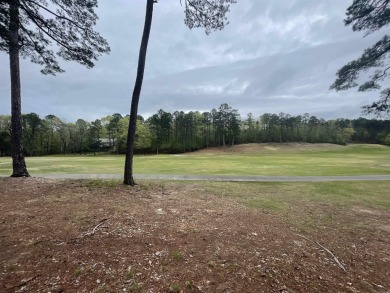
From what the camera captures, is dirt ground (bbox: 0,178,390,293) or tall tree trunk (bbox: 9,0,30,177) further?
tall tree trunk (bbox: 9,0,30,177)

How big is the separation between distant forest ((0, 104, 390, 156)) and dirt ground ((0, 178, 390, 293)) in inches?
2408

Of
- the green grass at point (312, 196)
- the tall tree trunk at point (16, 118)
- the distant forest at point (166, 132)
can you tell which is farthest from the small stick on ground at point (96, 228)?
the distant forest at point (166, 132)

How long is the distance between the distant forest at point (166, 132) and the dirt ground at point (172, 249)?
61.2 meters

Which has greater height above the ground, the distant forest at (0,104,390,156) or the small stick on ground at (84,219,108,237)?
the distant forest at (0,104,390,156)

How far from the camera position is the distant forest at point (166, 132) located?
218 feet

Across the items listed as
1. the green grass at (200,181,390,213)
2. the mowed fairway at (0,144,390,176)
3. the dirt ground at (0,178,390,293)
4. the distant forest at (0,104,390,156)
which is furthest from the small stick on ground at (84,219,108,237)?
the distant forest at (0,104,390,156)

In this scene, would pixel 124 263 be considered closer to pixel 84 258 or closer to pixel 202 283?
pixel 84 258

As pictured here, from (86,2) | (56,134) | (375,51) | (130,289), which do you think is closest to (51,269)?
(130,289)

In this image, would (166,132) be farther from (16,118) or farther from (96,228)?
(96,228)

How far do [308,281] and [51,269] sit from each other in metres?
3.87

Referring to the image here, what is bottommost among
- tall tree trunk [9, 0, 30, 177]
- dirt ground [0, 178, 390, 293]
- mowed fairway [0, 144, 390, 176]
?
mowed fairway [0, 144, 390, 176]

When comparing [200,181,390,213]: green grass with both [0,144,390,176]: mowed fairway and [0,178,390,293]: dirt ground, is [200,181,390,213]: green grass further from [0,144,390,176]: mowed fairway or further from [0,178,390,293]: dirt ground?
[0,144,390,176]: mowed fairway

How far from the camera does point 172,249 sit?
408 centimetres

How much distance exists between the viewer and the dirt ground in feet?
10.6
